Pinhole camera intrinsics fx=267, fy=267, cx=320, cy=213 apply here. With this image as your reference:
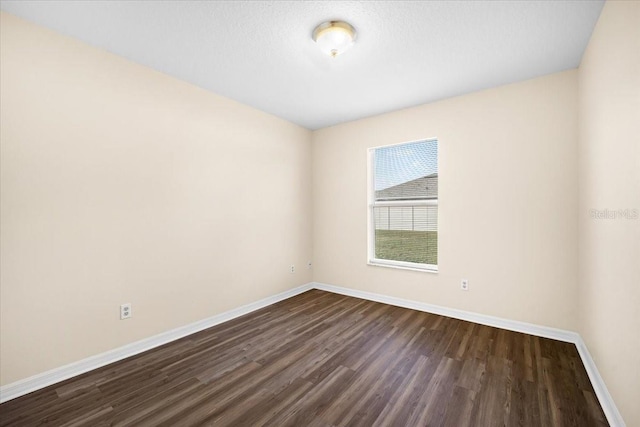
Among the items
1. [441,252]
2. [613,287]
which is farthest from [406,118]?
[613,287]

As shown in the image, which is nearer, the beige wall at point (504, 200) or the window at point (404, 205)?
the beige wall at point (504, 200)

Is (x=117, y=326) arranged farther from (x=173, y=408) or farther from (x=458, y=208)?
(x=458, y=208)

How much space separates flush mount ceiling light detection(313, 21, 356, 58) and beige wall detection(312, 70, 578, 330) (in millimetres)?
1843

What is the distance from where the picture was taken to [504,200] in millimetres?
2996

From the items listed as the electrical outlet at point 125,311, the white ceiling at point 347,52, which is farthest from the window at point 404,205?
the electrical outlet at point 125,311

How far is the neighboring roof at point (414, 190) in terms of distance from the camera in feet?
11.8

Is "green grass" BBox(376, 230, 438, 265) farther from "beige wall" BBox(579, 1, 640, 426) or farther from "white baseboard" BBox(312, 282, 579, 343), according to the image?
"beige wall" BBox(579, 1, 640, 426)

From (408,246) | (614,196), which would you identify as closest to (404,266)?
(408,246)

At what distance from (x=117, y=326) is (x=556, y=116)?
471cm

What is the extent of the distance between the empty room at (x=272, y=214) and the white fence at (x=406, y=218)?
40 mm

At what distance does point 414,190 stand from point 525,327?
6.56 ft

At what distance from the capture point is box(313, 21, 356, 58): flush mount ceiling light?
2010 mm

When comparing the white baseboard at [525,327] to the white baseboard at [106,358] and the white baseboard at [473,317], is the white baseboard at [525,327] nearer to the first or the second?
the white baseboard at [473,317]

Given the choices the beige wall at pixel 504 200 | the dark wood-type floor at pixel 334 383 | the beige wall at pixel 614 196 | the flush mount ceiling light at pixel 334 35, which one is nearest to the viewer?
the beige wall at pixel 614 196
